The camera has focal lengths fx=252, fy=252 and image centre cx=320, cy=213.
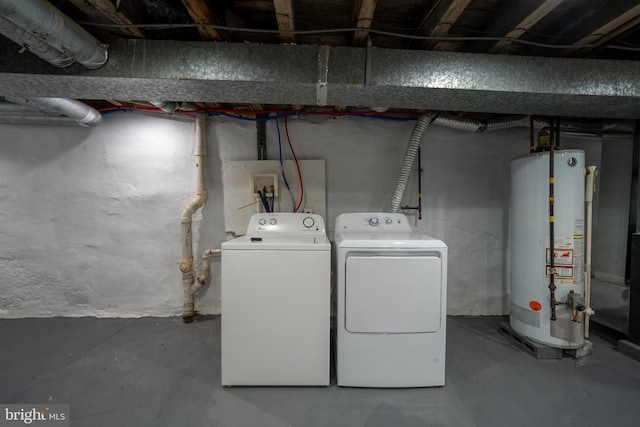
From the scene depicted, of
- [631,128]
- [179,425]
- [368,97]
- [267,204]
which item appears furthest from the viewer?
[267,204]

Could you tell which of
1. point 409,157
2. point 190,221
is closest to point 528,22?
point 409,157

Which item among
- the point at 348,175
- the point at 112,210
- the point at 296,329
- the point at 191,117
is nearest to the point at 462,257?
the point at 348,175

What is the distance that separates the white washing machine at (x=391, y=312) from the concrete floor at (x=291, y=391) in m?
0.12

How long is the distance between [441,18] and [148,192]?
2686 mm

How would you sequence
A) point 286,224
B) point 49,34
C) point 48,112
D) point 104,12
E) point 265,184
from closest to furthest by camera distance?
point 49,34 → point 104,12 → point 286,224 → point 48,112 → point 265,184

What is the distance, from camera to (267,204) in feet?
7.61

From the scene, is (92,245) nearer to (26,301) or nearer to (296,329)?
(26,301)

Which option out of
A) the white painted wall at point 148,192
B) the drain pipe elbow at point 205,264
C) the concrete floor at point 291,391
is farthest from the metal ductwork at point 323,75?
the concrete floor at point 291,391

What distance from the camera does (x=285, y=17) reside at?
1247mm

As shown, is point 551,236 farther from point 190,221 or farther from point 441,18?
point 190,221

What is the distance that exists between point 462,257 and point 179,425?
8.46 ft

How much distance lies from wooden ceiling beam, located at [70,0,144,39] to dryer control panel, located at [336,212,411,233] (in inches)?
68.4

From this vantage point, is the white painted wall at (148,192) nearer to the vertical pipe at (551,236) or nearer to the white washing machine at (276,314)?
the vertical pipe at (551,236)

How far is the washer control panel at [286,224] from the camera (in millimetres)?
1969
